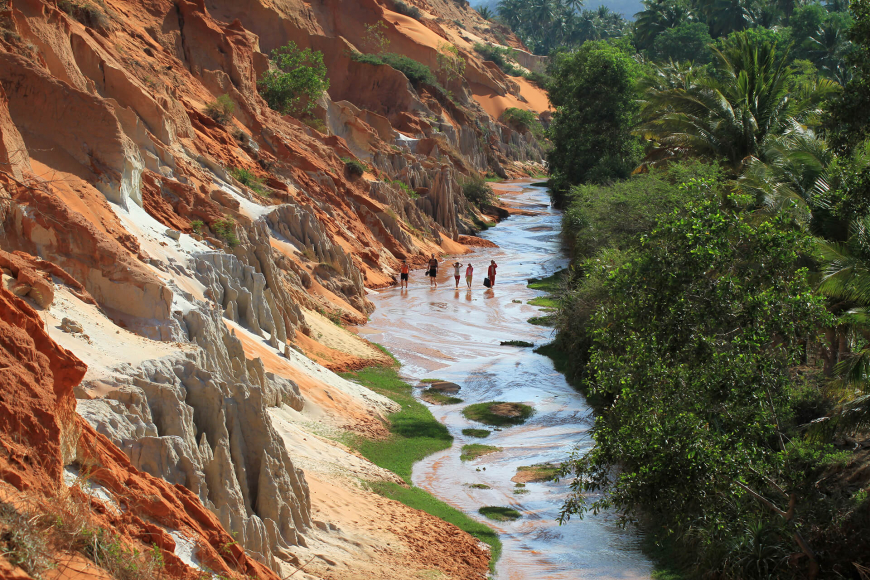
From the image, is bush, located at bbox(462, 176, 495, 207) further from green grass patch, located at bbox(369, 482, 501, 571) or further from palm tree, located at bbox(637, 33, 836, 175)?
green grass patch, located at bbox(369, 482, 501, 571)

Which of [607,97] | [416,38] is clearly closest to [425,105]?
[416,38]

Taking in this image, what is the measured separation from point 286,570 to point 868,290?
9.34 metres

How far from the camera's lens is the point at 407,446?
18000 millimetres

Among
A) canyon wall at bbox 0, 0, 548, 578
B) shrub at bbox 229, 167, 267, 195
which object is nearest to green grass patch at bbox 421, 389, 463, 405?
canyon wall at bbox 0, 0, 548, 578

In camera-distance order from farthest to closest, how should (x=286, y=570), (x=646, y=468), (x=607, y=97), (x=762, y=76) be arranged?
(x=607, y=97)
(x=762, y=76)
(x=286, y=570)
(x=646, y=468)

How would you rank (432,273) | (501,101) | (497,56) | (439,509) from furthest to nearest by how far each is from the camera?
1. (497,56)
2. (501,101)
3. (432,273)
4. (439,509)

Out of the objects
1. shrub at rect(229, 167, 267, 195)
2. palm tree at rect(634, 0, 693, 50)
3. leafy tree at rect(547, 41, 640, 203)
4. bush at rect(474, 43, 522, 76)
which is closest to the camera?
shrub at rect(229, 167, 267, 195)

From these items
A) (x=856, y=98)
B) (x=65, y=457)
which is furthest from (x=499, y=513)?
(x=65, y=457)

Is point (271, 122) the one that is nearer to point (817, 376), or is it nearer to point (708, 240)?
point (817, 376)

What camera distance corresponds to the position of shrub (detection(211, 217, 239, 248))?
74.4ft

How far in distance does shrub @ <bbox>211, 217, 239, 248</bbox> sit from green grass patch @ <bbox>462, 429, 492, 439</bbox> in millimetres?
8621

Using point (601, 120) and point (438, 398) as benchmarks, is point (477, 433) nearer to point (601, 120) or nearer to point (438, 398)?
point (438, 398)

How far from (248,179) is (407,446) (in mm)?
16816

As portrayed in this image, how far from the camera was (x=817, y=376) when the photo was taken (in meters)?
16.2
